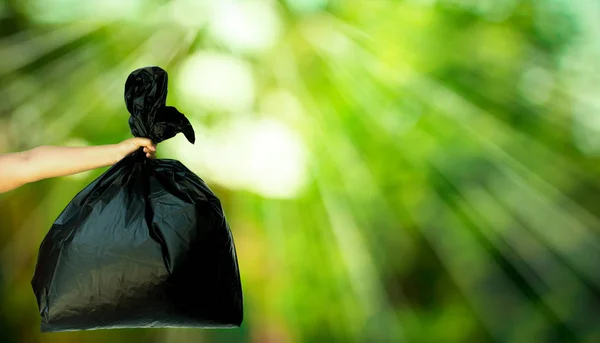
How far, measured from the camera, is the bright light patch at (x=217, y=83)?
4.20 metres

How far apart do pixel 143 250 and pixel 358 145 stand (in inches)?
123

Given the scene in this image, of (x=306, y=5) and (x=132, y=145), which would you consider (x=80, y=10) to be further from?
(x=132, y=145)

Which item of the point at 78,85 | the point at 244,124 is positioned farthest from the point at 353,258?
the point at 78,85

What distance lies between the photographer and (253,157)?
4.17m

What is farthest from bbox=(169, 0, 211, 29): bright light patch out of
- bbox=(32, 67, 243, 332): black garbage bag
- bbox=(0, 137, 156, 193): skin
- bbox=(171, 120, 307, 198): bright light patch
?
bbox=(0, 137, 156, 193): skin

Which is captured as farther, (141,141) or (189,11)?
(189,11)

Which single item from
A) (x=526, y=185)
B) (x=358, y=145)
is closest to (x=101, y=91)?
(x=358, y=145)

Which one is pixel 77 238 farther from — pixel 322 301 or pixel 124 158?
pixel 322 301

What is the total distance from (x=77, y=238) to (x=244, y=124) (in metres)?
3.05

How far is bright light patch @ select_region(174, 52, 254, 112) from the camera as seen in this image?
4199 mm

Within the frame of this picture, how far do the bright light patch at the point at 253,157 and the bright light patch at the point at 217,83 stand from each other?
15 centimetres

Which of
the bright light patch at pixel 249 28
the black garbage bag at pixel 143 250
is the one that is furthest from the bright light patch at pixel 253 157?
the black garbage bag at pixel 143 250

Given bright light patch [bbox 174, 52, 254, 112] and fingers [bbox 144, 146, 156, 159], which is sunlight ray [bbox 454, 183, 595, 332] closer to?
bright light patch [bbox 174, 52, 254, 112]

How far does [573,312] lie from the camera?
155 inches
